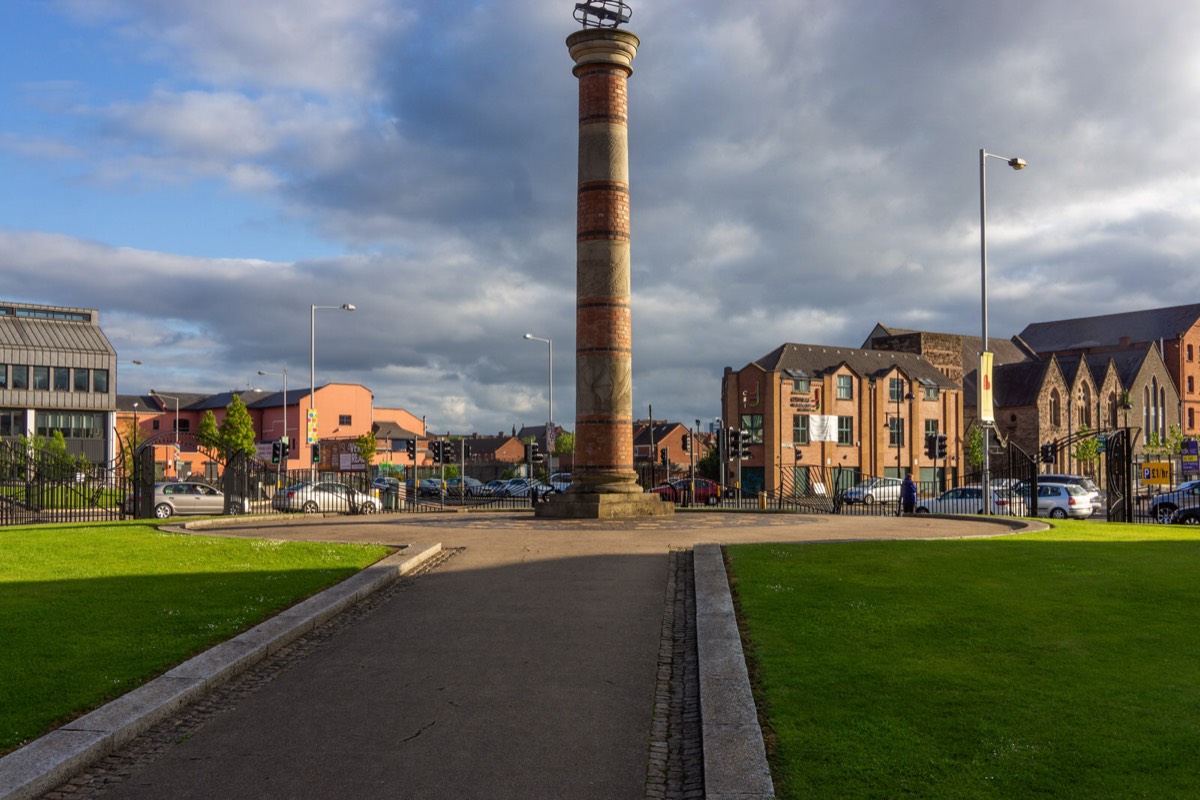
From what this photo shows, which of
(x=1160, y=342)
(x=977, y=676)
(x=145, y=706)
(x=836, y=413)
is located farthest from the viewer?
(x=1160, y=342)

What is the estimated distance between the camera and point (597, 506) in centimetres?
2578

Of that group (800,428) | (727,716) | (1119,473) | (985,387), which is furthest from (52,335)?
(727,716)

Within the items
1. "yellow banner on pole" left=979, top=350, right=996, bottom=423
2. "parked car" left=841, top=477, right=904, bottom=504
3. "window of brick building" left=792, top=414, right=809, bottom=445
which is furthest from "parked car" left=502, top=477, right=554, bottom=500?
"yellow banner on pole" left=979, top=350, right=996, bottom=423

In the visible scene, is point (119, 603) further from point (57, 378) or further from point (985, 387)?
point (57, 378)

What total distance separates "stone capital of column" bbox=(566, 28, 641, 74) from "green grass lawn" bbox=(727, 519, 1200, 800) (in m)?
18.1

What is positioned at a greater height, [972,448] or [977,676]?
[972,448]

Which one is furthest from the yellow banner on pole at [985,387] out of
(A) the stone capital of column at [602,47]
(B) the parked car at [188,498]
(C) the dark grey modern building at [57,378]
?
(C) the dark grey modern building at [57,378]

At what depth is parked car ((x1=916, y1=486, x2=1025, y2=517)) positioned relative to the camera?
35219mm

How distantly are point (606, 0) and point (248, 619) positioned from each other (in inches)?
921

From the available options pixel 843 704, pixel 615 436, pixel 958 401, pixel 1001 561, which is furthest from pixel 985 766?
pixel 958 401

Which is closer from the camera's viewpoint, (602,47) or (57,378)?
(602,47)

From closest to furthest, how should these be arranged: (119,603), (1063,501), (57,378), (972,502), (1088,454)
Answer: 1. (119,603)
2. (1063,501)
3. (972,502)
4. (57,378)
5. (1088,454)

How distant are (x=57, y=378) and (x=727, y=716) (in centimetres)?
7846

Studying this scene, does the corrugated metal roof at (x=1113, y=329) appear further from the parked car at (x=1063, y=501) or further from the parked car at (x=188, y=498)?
the parked car at (x=188, y=498)
